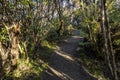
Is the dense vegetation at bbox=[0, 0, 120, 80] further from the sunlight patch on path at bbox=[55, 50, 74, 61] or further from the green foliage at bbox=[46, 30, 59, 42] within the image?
the green foliage at bbox=[46, 30, 59, 42]

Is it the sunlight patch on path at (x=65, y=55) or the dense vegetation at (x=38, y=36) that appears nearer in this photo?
the dense vegetation at (x=38, y=36)

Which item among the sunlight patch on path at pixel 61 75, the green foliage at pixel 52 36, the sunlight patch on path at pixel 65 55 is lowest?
the sunlight patch on path at pixel 61 75

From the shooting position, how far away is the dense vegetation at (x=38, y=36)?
14.3 metres

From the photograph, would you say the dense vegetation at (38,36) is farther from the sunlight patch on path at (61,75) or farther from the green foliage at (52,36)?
the green foliage at (52,36)

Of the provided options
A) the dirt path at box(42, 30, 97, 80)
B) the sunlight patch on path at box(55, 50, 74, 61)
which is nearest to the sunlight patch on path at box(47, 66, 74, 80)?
the dirt path at box(42, 30, 97, 80)

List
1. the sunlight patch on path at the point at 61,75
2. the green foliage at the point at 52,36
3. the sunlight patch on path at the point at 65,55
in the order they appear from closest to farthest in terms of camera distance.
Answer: the sunlight patch on path at the point at 61,75 → the sunlight patch on path at the point at 65,55 → the green foliage at the point at 52,36

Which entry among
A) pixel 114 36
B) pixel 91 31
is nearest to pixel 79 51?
pixel 91 31

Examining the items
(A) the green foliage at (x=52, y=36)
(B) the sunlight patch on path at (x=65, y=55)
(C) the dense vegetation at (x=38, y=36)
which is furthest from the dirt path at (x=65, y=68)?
(A) the green foliage at (x=52, y=36)

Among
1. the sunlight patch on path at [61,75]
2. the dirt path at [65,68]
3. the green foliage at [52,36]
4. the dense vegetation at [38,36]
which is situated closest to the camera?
the dense vegetation at [38,36]

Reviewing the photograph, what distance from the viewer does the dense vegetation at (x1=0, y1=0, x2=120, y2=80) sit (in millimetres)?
14293

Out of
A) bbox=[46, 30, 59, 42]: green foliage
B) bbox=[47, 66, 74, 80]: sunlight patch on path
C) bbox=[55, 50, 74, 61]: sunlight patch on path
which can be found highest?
bbox=[46, 30, 59, 42]: green foliage

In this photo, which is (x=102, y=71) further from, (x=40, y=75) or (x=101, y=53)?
(x=40, y=75)

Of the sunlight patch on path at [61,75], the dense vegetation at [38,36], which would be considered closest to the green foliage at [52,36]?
the dense vegetation at [38,36]

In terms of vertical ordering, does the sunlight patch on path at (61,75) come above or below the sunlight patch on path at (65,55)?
below
